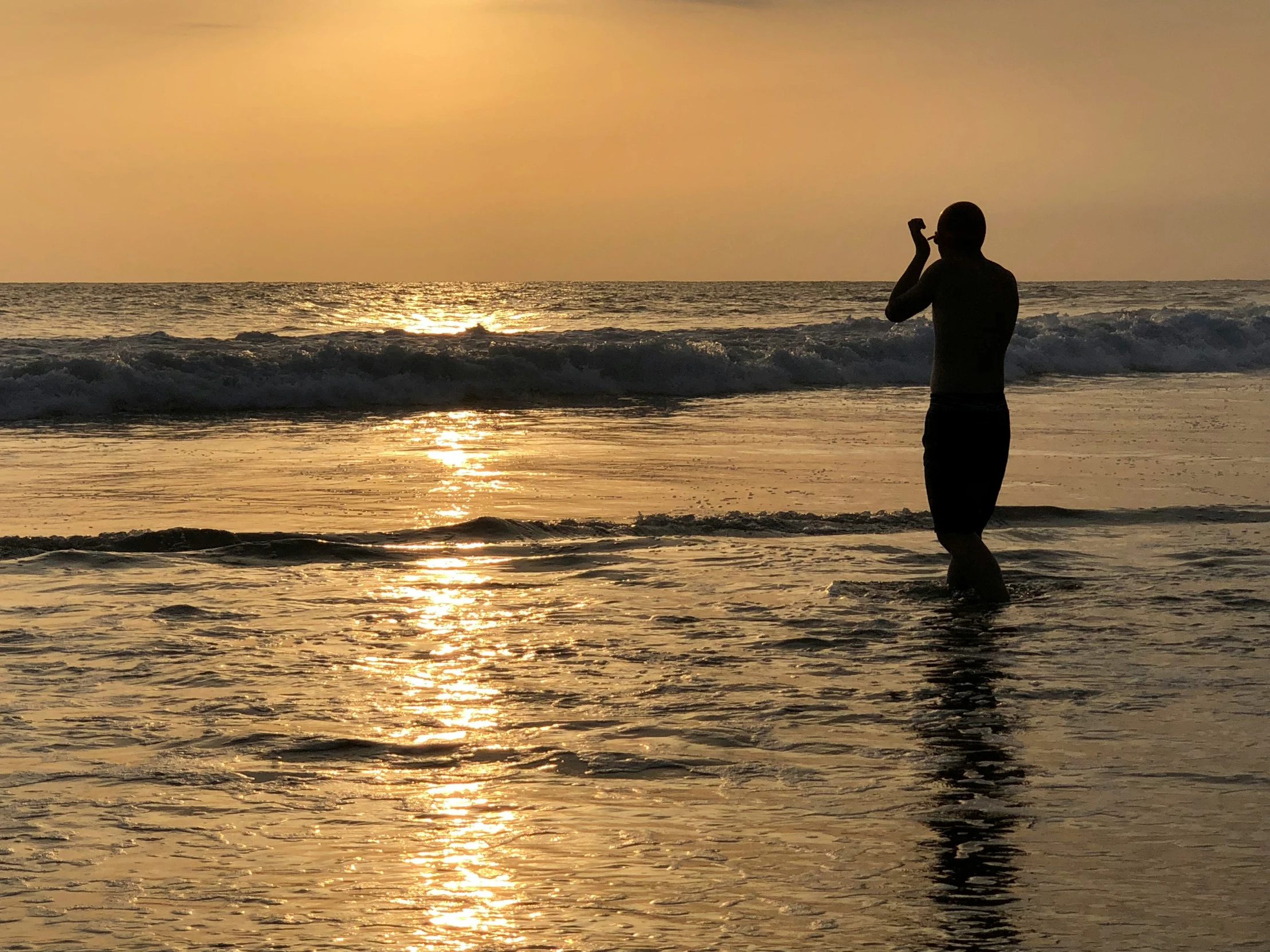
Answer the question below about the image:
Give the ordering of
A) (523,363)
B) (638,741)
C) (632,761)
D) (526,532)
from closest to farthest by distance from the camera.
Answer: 1. (632,761)
2. (638,741)
3. (526,532)
4. (523,363)

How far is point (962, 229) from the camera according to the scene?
6668 millimetres

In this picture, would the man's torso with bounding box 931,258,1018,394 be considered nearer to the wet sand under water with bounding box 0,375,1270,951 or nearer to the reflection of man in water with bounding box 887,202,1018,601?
the reflection of man in water with bounding box 887,202,1018,601

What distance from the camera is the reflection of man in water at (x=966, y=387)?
21.4 feet

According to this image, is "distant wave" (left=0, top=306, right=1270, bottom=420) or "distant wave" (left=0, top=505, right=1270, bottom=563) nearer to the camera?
"distant wave" (left=0, top=505, right=1270, bottom=563)

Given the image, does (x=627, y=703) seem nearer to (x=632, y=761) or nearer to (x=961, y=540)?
(x=632, y=761)

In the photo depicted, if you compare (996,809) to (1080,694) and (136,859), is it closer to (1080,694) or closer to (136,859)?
(1080,694)

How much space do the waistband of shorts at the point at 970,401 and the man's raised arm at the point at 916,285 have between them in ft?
1.32

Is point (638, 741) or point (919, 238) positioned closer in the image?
point (638, 741)

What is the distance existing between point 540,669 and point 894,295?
257 cm

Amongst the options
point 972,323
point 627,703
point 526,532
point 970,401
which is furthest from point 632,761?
point 526,532

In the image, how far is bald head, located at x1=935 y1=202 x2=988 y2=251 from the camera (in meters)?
6.64

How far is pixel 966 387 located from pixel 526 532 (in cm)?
286

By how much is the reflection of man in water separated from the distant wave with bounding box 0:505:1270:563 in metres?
2.02

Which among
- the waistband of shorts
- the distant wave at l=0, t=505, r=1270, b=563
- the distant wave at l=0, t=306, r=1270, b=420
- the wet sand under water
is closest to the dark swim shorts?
the waistband of shorts
